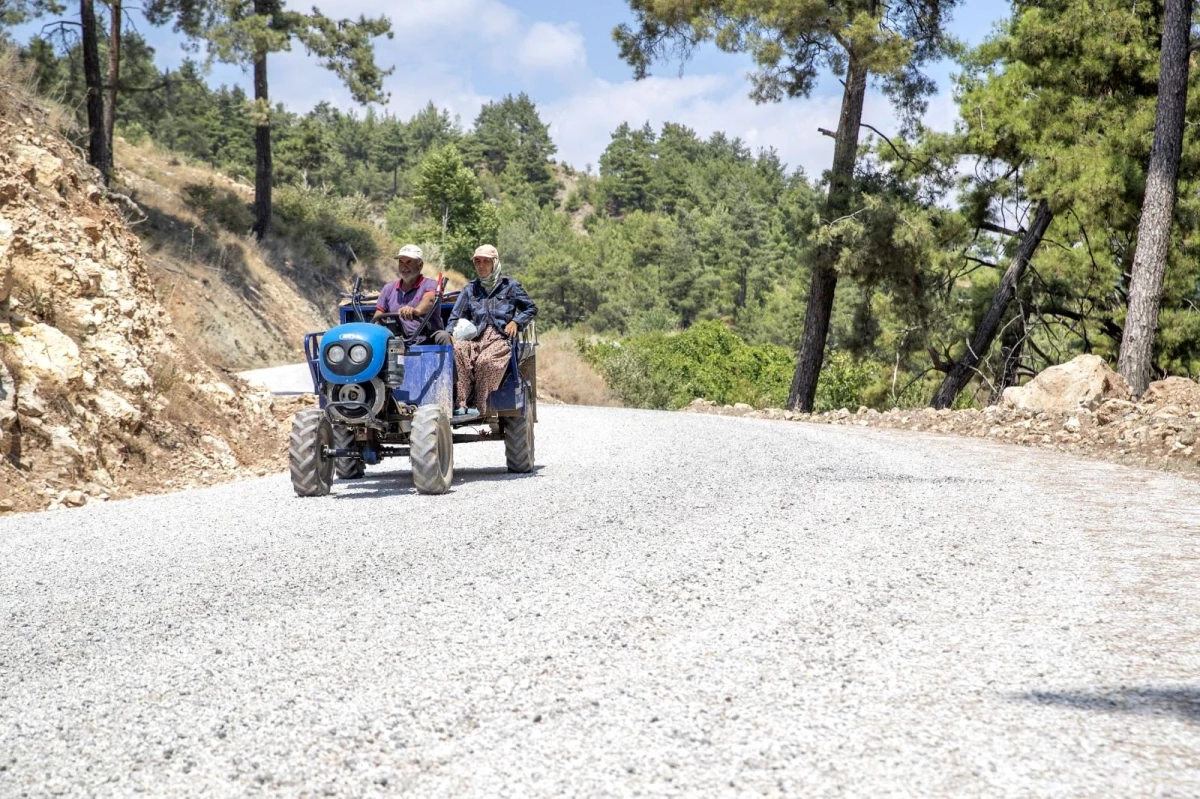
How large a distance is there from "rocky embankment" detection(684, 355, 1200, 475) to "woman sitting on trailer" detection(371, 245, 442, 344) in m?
7.44

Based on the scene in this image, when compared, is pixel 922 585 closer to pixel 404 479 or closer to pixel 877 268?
pixel 404 479

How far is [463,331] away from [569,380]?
766 inches

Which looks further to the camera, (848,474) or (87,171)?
(87,171)

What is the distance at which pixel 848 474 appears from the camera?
981 cm

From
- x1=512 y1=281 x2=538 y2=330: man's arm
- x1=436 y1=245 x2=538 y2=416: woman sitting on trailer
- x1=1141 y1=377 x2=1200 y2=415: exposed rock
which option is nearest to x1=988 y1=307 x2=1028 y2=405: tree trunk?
x1=1141 y1=377 x2=1200 y2=415: exposed rock

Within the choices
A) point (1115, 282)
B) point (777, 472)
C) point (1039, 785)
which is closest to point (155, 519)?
point (777, 472)

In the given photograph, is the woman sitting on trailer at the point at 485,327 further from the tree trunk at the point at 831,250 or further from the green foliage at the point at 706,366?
the green foliage at the point at 706,366

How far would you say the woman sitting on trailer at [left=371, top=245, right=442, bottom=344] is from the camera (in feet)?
31.5

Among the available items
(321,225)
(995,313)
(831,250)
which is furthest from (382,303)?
(321,225)

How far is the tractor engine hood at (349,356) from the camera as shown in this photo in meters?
8.84

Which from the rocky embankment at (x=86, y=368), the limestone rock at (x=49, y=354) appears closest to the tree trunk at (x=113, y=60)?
the rocky embankment at (x=86, y=368)

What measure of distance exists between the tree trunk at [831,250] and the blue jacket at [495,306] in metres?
12.3

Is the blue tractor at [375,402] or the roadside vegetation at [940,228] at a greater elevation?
the roadside vegetation at [940,228]

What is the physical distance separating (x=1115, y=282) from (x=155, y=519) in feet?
63.9
